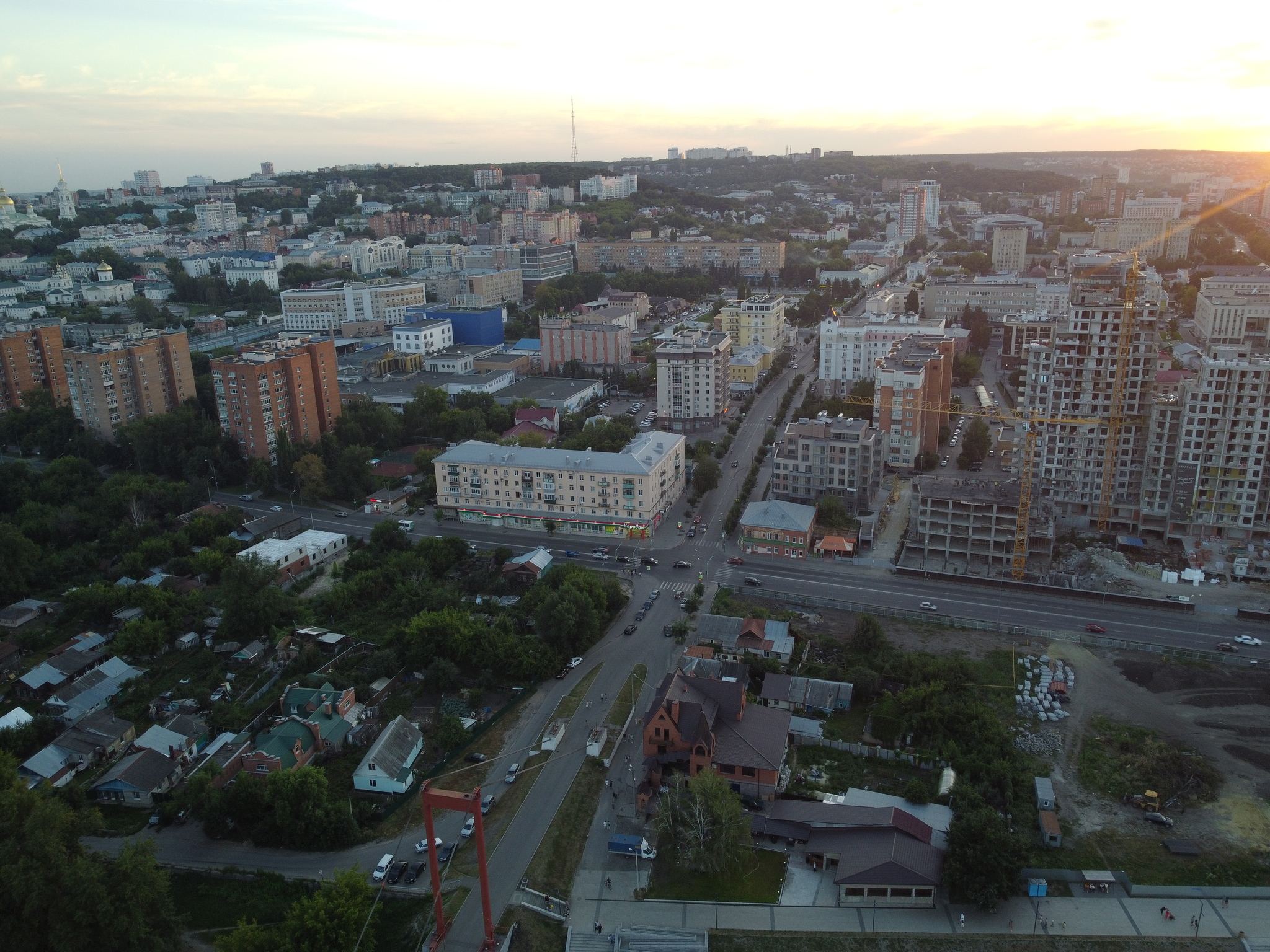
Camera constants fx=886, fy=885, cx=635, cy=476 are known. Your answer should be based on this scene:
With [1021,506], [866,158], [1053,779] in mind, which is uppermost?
[866,158]

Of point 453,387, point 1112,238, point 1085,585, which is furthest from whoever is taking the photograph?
point 1112,238

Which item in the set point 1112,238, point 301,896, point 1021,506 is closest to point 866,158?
point 1112,238

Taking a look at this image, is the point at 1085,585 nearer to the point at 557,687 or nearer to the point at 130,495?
the point at 557,687

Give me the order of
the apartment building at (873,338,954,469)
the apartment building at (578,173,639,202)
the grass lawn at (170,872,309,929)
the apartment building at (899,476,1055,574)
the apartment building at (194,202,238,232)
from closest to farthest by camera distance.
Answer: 1. the grass lawn at (170,872,309,929)
2. the apartment building at (899,476,1055,574)
3. the apartment building at (873,338,954,469)
4. the apartment building at (194,202,238,232)
5. the apartment building at (578,173,639,202)

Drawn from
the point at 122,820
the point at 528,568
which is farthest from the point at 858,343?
the point at 122,820

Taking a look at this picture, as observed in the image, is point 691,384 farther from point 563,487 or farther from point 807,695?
point 807,695

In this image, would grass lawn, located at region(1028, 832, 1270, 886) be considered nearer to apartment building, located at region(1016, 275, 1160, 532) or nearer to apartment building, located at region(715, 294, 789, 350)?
apartment building, located at region(1016, 275, 1160, 532)

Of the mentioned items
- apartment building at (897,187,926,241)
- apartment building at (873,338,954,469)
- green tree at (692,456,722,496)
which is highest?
apartment building at (897,187,926,241)

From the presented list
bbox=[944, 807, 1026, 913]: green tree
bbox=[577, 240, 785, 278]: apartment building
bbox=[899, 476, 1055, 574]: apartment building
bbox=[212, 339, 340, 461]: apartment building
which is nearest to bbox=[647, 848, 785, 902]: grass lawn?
bbox=[944, 807, 1026, 913]: green tree
